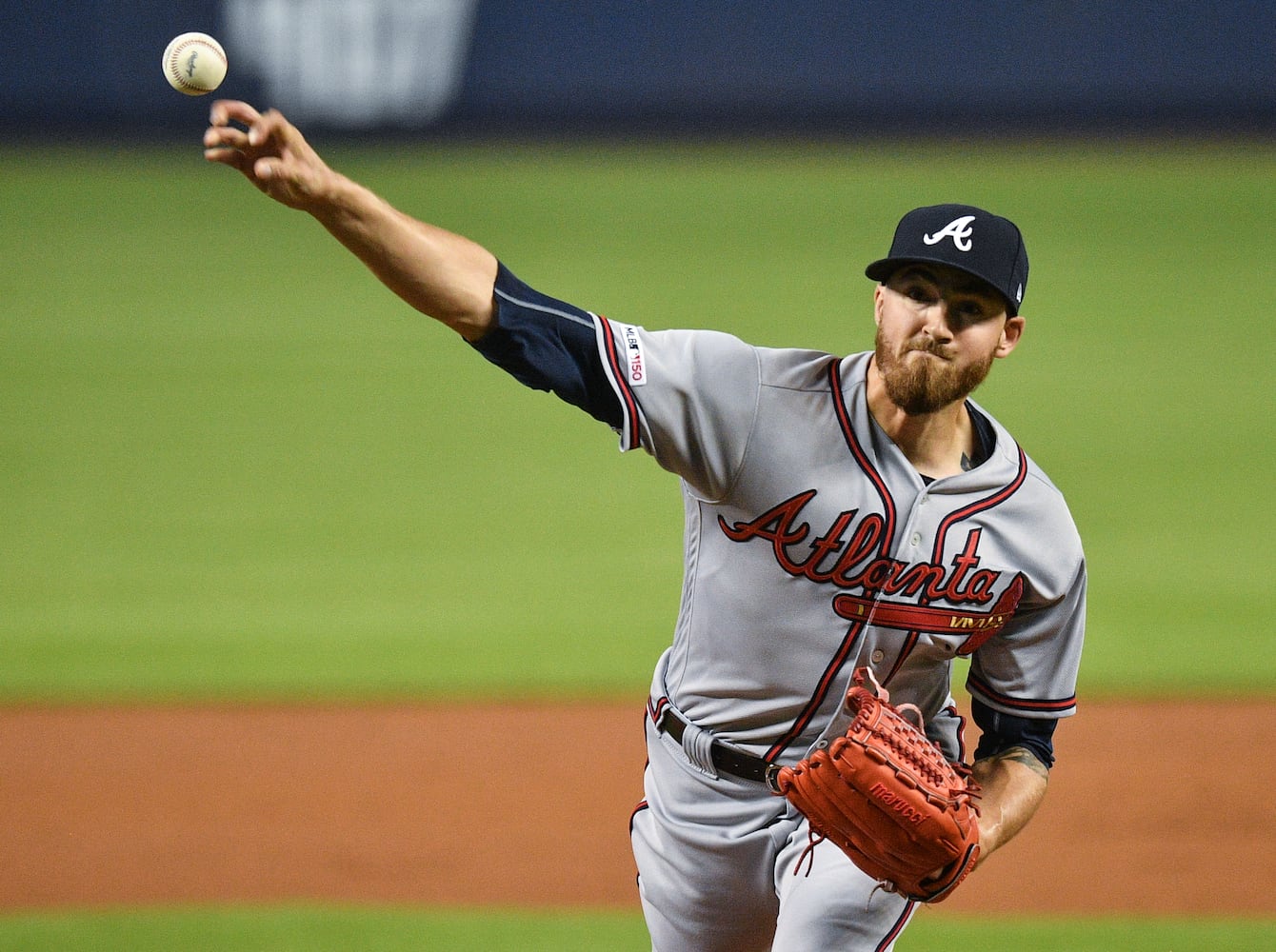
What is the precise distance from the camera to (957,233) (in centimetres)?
298

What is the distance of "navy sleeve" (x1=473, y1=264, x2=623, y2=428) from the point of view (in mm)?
2736

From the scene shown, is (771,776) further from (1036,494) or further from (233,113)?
(233,113)

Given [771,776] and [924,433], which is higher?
[924,433]

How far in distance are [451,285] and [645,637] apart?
175 inches

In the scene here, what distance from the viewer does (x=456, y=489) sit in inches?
342

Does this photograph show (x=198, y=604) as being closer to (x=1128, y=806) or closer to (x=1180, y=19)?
(x=1128, y=806)

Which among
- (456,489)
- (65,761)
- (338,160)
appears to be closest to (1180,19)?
(338,160)

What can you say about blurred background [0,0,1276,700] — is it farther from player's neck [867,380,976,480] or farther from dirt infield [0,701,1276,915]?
player's neck [867,380,976,480]

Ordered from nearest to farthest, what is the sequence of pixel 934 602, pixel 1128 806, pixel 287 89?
pixel 934 602 → pixel 1128 806 → pixel 287 89

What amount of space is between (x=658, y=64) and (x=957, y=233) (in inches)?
536

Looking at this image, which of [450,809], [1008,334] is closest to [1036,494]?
[1008,334]

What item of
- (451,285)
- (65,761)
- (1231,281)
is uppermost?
(451,285)

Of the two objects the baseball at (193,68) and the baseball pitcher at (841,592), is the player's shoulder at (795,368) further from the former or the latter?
the baseball at (193,68)

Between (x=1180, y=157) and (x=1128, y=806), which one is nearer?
(x=1128, y=806)
